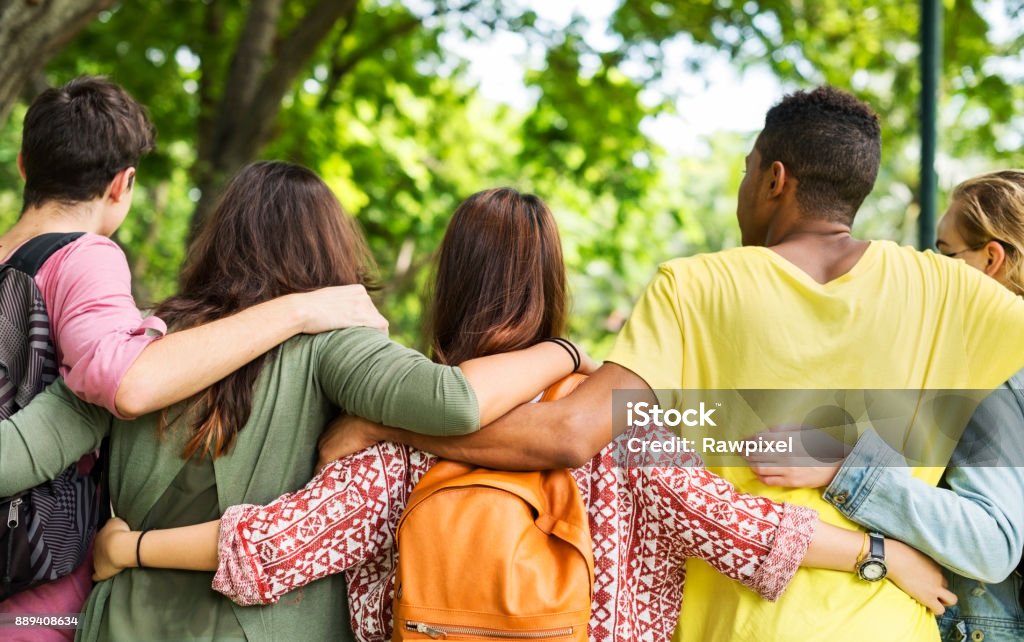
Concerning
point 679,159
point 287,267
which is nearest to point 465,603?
point 287,267

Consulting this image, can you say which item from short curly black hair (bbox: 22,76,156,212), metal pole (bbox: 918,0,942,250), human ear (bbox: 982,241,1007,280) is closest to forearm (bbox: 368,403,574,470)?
short curly black hair (bbox: 22,76,156,212)

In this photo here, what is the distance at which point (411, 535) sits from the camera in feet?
6.64

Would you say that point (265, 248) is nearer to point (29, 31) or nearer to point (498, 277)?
point (498, 277)

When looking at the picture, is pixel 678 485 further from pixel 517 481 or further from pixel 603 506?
pixel 517 481

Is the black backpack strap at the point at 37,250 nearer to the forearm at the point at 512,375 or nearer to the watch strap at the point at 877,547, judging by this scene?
the forearm at the point at 512,375

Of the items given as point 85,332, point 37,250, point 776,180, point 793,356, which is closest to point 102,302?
point 85,332

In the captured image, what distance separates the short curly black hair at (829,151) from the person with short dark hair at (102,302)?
1.12m

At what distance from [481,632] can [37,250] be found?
1.34 m

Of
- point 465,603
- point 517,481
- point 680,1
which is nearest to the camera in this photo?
point 465,603

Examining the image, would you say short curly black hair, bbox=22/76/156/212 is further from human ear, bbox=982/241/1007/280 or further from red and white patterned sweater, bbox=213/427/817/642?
human ear, bbox=982/241/1007/280

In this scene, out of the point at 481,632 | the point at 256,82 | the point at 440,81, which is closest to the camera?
the point at 481,632

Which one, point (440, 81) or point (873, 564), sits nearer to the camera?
point (873, 564)

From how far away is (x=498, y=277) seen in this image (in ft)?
7.75

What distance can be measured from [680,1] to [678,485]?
24.9 feet
